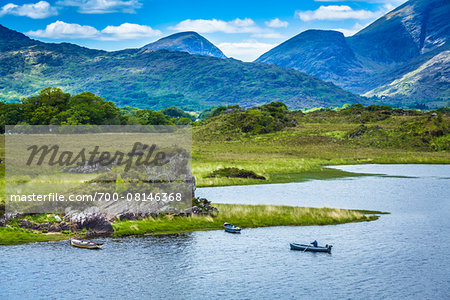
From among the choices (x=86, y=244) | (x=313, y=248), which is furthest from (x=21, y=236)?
(x=313, y=248)

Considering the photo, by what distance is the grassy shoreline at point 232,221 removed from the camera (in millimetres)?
41953

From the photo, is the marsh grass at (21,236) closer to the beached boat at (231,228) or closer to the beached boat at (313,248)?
the beached boat at (231,228)

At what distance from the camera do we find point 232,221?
50.3 metres

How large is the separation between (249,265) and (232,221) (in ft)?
42.0

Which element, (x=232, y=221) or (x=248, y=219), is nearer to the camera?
(x=232, y=221)

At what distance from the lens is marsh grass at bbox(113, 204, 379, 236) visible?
151 feet

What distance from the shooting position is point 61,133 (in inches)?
5482

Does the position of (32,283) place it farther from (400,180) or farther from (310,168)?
(310,168)

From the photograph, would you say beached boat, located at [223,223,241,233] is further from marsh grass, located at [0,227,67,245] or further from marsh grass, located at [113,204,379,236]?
marsh grass, located at [0,227,67,245]

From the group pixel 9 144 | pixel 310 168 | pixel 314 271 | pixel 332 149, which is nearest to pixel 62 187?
pixel 314 271

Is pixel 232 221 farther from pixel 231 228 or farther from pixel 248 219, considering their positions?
pixel 231 228

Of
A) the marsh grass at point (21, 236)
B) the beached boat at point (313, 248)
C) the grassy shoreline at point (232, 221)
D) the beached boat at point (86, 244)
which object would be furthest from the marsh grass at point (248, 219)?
the beached boat at point (313, 248)

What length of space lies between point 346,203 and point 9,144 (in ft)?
249

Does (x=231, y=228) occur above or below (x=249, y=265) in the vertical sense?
above
